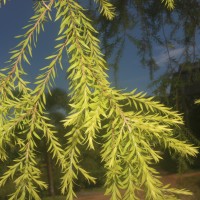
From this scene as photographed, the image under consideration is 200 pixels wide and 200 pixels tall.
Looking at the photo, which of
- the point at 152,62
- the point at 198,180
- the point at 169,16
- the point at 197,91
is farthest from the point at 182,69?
the point at 198,180

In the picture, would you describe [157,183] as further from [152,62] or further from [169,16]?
[169,16]

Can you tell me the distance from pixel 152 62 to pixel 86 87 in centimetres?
118

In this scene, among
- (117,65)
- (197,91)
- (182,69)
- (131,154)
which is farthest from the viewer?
(197,91)

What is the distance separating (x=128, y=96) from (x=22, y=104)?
18cm

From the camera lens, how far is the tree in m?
0.44

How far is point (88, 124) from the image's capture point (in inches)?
16.6

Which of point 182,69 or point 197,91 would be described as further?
point 197,91

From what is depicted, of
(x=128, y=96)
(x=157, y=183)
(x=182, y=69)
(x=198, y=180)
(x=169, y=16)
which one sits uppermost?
(x=169, y=16)

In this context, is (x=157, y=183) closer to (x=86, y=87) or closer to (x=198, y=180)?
(x=86, y=87)

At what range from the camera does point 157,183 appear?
444 mm

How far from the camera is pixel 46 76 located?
1.76 ft

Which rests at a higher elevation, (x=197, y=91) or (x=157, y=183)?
(x=197, y=91)

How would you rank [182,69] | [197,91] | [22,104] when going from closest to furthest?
[22,104]
[182,69]
[197,91]

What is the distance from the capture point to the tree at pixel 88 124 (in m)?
0.44
